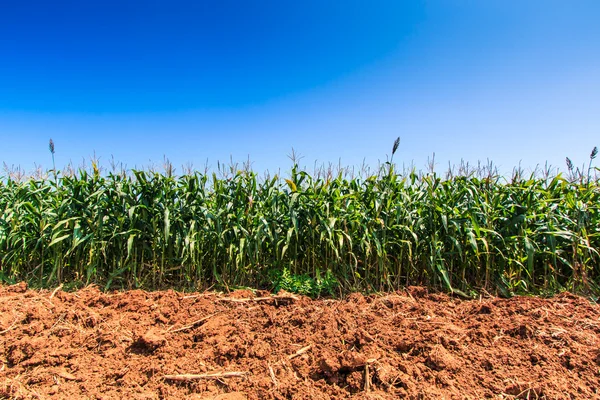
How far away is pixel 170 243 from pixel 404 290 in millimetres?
2829

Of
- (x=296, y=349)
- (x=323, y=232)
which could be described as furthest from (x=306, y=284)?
(x=296, y=349)

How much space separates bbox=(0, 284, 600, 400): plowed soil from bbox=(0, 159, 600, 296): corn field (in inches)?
28.2

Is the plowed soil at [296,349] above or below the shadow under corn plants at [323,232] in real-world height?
below

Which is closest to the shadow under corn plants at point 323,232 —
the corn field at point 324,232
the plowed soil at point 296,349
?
the corn field at point 324,232

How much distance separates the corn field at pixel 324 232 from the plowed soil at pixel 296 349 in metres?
0.72

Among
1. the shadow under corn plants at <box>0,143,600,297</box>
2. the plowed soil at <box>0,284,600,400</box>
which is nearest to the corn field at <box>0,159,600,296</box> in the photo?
the shadow under corn plants at <box>0,143,600,297</box>

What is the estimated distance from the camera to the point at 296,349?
2305 mm

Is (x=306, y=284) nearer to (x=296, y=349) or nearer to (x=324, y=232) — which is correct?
(x=324, y=232)

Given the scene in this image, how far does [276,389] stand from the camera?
1.93 m

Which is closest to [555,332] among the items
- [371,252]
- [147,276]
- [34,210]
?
[371,252]

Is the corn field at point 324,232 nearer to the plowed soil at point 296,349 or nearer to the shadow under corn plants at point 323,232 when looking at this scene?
the shadow under corn plants at point 323,232

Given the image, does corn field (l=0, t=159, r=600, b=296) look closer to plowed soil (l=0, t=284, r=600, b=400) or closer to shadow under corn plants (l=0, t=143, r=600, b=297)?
shadow under corn plants (l=0, t=143, r=600, b=297)

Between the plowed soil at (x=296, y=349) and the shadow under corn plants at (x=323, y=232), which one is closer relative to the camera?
the plowed soil at (x=296, y=349)

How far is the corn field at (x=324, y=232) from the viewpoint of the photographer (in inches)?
147
